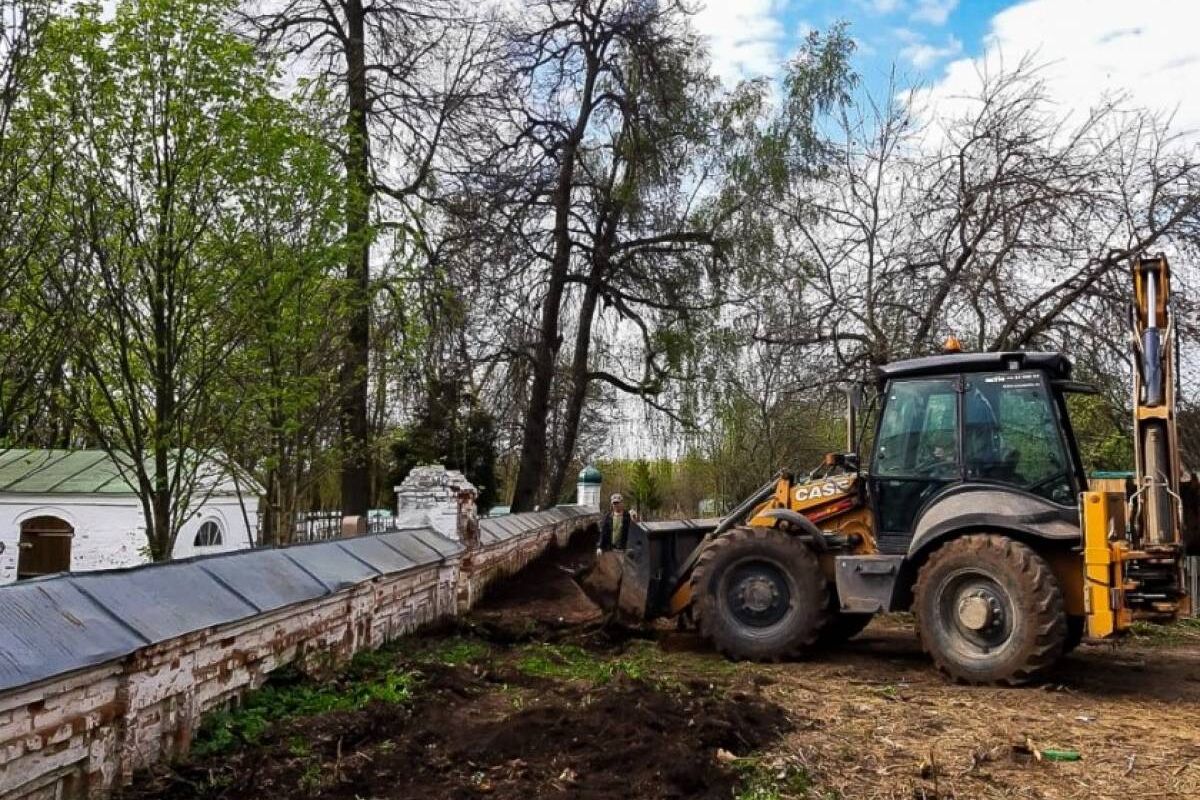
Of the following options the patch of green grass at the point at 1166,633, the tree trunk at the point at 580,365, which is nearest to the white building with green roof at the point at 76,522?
the tree trunk at the point at 580,365

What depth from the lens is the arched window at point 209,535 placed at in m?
21.1

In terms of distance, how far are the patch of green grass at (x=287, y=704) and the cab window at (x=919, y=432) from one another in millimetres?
4357

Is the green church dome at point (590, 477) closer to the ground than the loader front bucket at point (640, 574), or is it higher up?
higher up

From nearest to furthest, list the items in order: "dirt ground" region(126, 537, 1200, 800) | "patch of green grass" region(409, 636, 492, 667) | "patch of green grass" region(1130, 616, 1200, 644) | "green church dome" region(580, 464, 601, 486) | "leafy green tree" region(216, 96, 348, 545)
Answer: "dirt ground" region(126, 537, 1200, 800), "patch of green grass" region(409, 636, 492, 667), "leafy green tree" region(216, 96, 348, 545), "patch of green grass" region(1130, 616, 1200, 644), "green church dome" region(580, 464, 601, 486)

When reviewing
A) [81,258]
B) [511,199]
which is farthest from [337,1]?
[81,258]

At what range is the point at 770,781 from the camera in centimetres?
461

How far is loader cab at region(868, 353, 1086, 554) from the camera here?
7.70 metres

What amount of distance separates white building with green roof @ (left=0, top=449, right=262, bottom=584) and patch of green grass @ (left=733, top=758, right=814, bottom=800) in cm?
1740

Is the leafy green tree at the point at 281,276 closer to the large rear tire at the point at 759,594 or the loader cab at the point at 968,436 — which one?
the large rear tire at the point at 759,594

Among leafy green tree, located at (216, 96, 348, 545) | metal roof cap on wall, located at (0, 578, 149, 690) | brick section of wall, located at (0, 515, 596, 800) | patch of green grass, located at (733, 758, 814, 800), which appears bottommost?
patch of green grass, located at (733, 758, 814, 800)

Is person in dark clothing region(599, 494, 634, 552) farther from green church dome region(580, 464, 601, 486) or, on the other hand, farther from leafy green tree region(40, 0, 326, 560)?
green church dome region(580, 464, 601, 486)

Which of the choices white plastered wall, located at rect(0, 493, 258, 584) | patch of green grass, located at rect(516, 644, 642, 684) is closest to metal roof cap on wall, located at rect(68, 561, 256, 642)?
patch of green grass, located at rect(516, 644, 642, 684)

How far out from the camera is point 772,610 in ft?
27.5

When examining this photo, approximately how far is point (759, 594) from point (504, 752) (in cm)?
411
